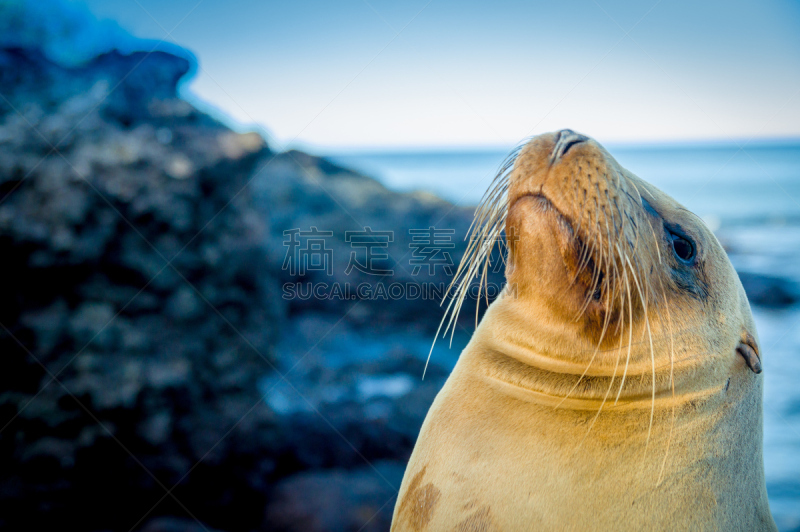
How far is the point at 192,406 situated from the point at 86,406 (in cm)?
83

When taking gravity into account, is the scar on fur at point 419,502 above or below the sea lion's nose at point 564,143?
below

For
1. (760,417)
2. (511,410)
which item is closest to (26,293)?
(511,410)

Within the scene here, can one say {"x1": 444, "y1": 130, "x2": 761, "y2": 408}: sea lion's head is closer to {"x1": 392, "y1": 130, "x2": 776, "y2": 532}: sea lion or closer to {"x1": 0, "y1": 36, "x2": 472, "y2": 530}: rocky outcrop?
{"x1": 392, "y1": 130, "x2": 776, "y2": 532}: sea lion

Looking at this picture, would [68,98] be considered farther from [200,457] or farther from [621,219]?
[621,219]

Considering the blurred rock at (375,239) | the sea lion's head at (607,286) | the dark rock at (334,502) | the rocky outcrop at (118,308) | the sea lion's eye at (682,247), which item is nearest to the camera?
the sea lion's head at (607,286)

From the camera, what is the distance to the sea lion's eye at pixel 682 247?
1.87 metres

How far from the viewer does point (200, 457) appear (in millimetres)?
4723

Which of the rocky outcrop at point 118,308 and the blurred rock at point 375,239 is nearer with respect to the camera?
the rocky outcrop at point 118,308

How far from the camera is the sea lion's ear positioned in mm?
1750

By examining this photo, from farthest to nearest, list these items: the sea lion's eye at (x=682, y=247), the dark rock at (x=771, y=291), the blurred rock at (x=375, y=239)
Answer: the dark rock at (x=771, y=291)
the blurred rock at (x=375, y=239)
the sea lion's eye at (x=682, y=247)

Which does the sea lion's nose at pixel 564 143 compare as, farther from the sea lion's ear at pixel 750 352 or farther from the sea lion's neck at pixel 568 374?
the sea lion's ear at pixel 750 352

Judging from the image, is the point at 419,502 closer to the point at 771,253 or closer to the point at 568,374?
the point at 568,374

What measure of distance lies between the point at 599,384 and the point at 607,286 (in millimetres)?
325

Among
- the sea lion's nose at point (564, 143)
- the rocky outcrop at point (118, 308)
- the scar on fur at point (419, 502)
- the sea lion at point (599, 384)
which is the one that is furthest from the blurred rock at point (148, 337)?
the sea lion's nose at point (564, 143)
